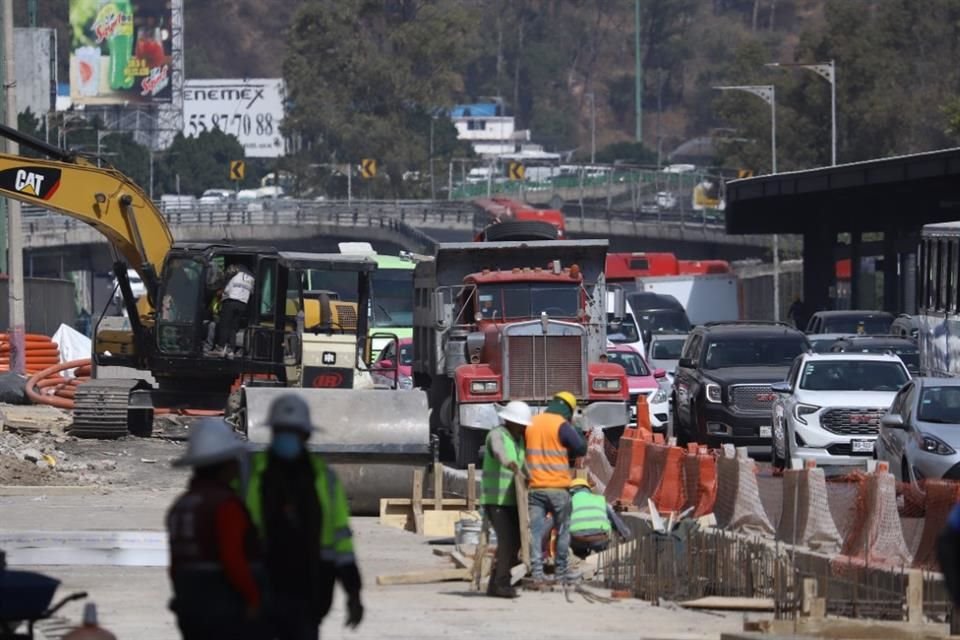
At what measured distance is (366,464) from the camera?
71.9 ft

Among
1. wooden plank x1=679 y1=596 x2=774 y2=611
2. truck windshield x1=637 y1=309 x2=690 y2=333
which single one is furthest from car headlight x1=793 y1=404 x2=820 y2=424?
truck windshield x1=637 y1=309 x2=690 y2=333

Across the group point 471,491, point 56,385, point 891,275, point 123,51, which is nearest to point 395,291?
point 56,385

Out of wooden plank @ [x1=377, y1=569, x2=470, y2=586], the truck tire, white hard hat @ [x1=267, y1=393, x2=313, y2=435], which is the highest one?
the truck tire

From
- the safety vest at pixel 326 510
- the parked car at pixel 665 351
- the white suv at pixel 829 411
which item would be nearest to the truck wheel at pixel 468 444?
the white suv at pixel 829 411

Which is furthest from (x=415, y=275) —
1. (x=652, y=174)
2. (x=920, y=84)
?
(x=652, y=174)

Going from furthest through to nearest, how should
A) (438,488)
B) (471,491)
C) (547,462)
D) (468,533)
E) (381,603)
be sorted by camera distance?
(471,491) → (438,488) → (468,533) → (547,462) → (381,603)

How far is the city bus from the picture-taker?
33.6 meters

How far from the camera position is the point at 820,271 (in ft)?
208

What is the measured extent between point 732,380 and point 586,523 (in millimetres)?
12900

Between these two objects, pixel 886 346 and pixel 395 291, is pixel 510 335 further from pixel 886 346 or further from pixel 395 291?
pixel 395 291

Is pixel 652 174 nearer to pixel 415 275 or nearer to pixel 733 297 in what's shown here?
pixel 733 297

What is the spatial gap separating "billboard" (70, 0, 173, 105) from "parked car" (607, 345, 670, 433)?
16565cm

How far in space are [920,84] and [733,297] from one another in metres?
35.4

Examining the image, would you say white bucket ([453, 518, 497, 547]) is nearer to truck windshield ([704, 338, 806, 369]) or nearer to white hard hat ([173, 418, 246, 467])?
white hard hat ([173, 418, 246, 467])
